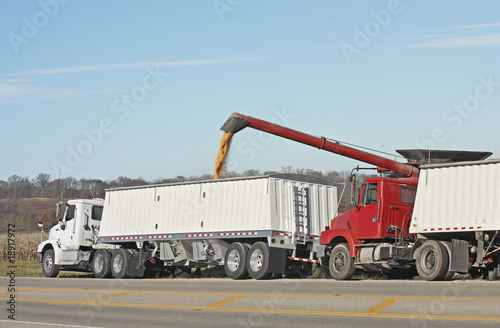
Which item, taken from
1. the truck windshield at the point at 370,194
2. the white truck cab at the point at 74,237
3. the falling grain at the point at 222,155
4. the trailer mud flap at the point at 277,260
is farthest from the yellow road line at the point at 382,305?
the white truck cab at the point at 74,237

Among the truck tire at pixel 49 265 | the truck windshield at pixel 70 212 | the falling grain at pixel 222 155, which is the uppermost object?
the falling grain at pixel 222 155

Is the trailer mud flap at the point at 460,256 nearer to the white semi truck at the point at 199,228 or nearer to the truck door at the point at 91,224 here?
the white semi truck at the point at 199,228

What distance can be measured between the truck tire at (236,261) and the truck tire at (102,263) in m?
6.31

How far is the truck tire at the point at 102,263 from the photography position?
26625 millimetres

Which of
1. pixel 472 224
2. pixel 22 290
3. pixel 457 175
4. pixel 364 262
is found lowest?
pixel 22 290

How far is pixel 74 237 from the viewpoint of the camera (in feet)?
92.1

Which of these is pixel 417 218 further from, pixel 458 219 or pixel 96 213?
pixel 96 213

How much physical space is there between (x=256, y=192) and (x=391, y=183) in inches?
178

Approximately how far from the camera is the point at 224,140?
2339 centimetres

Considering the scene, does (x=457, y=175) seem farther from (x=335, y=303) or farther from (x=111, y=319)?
(x=111, y=319)

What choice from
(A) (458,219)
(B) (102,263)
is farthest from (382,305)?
(B) (102,263)

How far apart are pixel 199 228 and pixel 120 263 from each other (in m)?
4.54

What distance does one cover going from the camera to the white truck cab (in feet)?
92.0

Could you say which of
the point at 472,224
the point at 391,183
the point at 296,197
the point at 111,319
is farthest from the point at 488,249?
the point at 111,319
